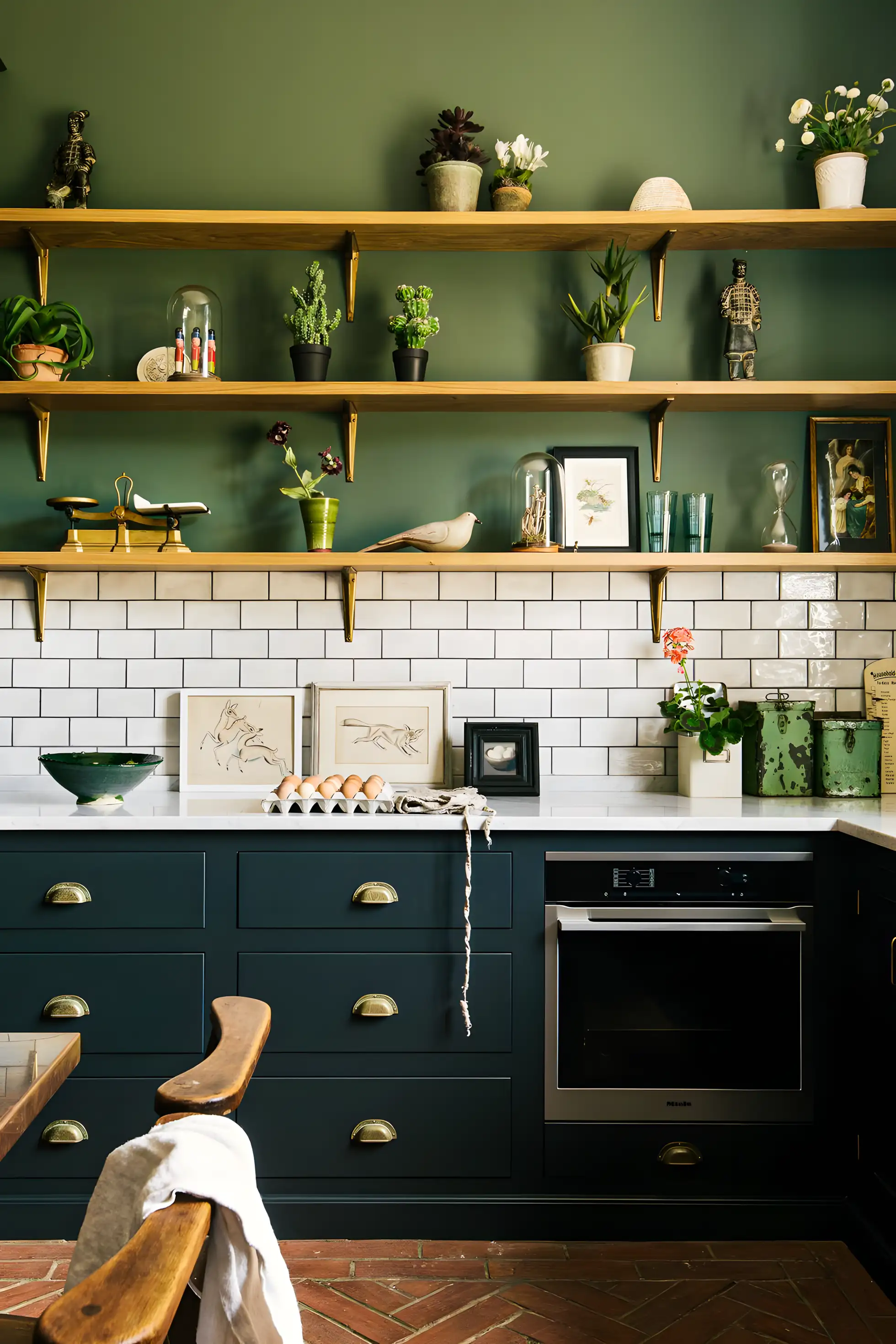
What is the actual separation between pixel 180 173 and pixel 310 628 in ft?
4.79

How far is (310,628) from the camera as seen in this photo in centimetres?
311

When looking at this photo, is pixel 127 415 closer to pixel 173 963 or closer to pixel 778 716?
pixel 173 963

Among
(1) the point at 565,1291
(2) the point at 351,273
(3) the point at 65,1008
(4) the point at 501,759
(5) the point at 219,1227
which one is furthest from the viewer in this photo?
(2) the point at 351,273

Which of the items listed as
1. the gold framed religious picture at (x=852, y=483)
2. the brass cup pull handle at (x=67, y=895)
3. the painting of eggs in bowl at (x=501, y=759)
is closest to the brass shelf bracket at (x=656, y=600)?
the gold framed religious picture at (x=852, y=483)

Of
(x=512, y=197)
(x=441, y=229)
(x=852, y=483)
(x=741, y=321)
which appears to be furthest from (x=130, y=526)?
(x=852, y=483)

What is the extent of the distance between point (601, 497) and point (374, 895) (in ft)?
4.67

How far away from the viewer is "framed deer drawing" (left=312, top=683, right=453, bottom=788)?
9.98 ft

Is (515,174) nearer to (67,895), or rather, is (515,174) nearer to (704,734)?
(704,734)

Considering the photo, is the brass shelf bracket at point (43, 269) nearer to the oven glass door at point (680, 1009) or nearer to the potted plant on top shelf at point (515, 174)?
the potted plant on top shelf at point (515, 174)

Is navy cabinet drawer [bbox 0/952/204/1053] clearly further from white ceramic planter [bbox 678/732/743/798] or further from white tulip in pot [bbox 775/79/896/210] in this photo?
white tulip in pot [bbox 775/79/896/210]

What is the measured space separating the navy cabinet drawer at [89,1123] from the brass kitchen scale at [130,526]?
4.69 ft

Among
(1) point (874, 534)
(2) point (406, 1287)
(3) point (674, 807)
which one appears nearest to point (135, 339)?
(3) point (674, 807)

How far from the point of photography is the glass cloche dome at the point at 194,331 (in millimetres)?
2908

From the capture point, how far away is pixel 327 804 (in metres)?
2.50
